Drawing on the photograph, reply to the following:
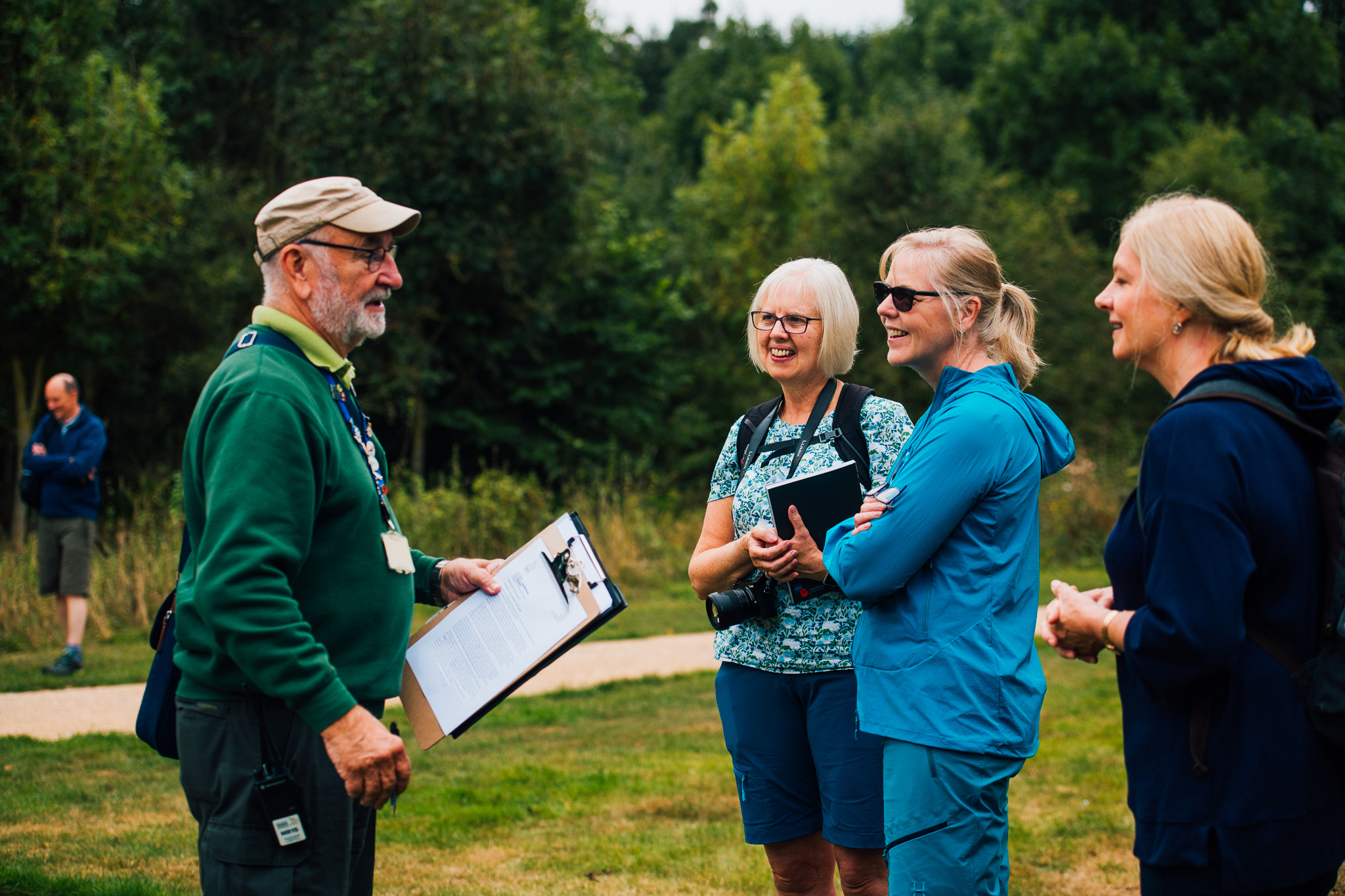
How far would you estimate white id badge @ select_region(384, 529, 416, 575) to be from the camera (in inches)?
99.7

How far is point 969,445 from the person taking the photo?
2.52 meters

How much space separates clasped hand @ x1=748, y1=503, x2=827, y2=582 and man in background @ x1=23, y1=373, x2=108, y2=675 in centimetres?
714

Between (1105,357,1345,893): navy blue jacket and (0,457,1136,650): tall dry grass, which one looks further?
(0,457,1136,650): tall dry grass

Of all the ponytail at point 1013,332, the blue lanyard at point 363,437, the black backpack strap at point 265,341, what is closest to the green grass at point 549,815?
the blue lanyard at point 363,437

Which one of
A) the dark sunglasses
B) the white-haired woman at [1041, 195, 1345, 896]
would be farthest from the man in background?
the white-haired woman at [1041, 195, 1345, 896]

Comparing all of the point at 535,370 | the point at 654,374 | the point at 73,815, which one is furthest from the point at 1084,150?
the point at 73,815

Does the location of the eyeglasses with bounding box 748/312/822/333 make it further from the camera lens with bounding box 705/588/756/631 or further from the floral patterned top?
the camera lens with bounding box 705/588/756/631

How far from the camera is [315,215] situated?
2.54 metres

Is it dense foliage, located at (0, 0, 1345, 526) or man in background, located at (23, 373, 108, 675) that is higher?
dense foliage, located at (0, 0, 1345, 526)

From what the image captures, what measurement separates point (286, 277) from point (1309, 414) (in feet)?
7.28

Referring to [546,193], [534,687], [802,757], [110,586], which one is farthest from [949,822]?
[546,193]

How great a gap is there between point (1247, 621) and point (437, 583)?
2031mm

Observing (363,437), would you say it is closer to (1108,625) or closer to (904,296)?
(904,296)

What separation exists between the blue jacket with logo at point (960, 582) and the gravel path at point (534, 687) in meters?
4.15
